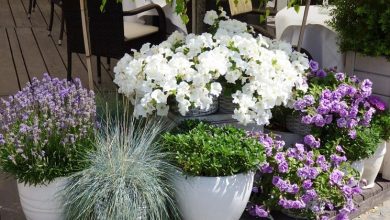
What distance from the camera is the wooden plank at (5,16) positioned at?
239 inches

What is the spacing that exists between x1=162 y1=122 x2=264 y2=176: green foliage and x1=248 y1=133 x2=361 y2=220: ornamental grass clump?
0.18 meters

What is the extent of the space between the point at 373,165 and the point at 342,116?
38 centimetres

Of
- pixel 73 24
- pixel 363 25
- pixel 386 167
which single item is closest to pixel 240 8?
pixel 73 24

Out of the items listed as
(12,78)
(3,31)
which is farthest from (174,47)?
(3,31)

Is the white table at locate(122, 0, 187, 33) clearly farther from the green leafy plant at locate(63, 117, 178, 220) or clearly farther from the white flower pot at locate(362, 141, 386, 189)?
the green leafy plant at locate(63, 117, 178, 220)

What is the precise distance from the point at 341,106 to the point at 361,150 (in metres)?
0.23

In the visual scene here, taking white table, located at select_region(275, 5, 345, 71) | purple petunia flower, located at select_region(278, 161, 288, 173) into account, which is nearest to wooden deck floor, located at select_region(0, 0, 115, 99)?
white table, located at select_region(275, 5, 345, 71)

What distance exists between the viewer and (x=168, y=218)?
2.14 m

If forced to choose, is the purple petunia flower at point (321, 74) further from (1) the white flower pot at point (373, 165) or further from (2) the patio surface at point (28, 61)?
(2) the patio surface at point (28, 61)

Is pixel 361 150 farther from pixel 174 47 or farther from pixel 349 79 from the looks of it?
pixel 174 47

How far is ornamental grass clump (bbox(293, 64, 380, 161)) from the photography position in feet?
8.31

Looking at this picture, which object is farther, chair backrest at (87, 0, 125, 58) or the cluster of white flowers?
chair backrest at (87, 0, 125, 58)

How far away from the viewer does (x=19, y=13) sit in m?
6.69

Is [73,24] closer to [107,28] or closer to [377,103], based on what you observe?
[107,28]
